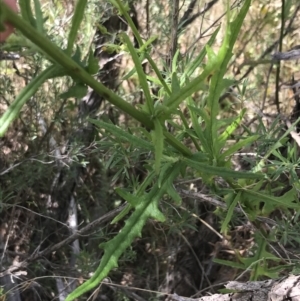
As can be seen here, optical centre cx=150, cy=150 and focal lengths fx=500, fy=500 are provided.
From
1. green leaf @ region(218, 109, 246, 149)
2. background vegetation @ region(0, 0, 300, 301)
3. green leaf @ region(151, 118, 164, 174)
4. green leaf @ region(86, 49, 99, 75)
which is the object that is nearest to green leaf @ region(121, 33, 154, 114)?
green leaf @ region(151, 118, 164, 174)

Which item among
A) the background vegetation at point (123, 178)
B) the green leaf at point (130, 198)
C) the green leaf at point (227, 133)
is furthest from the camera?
the background vegetation at point (123, 178)

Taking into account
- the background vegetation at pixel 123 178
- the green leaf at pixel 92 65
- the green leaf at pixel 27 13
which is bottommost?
the background vegetation at pixel 123 178

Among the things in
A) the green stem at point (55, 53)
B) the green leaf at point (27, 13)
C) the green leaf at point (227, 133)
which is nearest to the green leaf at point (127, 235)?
the green leaf at point (227, 133)

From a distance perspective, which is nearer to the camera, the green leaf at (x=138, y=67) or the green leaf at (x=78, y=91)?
the green leaf at (x=78, y=91)

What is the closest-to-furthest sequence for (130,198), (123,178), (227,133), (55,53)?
(55,53) < (130,198) < (227,133) < (123,178)

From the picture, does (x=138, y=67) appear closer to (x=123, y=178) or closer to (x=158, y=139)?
(x=158, y=139)

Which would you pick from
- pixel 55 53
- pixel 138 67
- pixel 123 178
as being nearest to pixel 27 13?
pixel 55 53

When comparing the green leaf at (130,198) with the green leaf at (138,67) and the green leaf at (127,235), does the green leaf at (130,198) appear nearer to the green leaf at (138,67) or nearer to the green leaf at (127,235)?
the green leaf at (127,235)

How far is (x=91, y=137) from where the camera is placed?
2.11m

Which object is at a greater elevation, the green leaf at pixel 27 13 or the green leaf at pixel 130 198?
the green leaf at pixel 27 13

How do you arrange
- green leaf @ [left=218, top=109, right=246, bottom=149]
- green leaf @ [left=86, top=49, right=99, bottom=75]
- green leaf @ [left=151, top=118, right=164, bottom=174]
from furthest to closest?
green leaf @ [left=218, top=109, right=246, bottom=149] < green leaf @ [left=151, top=118, right=164, bottom=174] < green leaf @ [left=86, top=49, right=99, bottom=75]

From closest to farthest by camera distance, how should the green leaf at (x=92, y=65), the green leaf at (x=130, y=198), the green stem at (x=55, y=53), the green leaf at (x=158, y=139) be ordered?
the green stem at (x=55, y=53), the green leaf at (x=92, y=65), the green leaf at (x=158, y=139), the green leaf at (x=130, y=198)

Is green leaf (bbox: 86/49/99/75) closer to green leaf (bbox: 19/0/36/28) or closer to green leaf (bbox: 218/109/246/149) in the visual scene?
green leaf (bbox: 19/0/36/28)

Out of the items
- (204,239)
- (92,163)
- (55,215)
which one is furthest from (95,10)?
(204,239)
